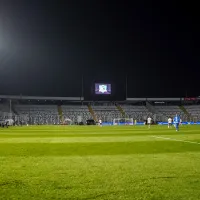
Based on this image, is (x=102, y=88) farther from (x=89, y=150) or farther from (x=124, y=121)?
(x=89, y=150)

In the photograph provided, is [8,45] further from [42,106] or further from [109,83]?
[109,83]

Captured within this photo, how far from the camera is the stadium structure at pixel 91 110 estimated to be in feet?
235

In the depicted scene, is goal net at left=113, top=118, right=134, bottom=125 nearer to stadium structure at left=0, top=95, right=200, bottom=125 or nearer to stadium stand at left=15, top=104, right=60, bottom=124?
stadium structure at left=0, top=95, right=200, bottom=125

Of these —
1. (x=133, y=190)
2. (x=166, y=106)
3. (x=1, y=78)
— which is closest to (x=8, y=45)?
(x=1, y=78)

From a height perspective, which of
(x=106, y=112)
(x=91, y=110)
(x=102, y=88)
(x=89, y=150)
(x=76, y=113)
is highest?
(x=102, y=88)

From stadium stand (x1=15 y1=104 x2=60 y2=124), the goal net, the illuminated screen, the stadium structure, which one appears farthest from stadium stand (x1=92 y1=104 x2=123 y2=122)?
stadium stand (x1=15 y1=104 x2=60 y2=124)

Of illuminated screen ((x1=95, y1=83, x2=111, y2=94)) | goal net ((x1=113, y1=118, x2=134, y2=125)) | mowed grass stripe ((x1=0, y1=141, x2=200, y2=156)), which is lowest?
goal net ((x1=113, y1=118, x2=134, y2=125))

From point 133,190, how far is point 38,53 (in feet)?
207

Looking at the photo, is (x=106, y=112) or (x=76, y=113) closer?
(x=76, y=113)

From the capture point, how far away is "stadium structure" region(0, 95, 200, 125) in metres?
71.5

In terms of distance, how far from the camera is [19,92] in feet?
252

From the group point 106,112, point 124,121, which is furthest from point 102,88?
point 124,121

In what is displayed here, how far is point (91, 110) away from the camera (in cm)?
8050

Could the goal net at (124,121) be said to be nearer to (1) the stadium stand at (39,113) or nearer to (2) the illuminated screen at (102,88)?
(2) the illuminated screen at (102,88)
